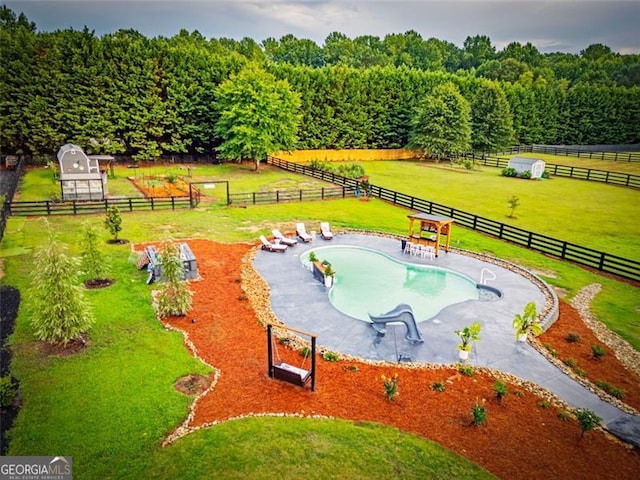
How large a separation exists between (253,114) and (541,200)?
2441 centimetres

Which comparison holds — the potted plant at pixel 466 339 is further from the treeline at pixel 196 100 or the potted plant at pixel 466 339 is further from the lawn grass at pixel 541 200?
the treeline at pixel 196 100

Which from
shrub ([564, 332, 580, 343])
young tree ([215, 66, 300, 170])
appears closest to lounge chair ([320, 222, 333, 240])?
shrub ([564, 332, 580, 343])

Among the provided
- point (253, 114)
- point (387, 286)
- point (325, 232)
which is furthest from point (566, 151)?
point (387, 286)

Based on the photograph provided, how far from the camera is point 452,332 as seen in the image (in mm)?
Answer: 12570

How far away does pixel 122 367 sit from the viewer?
1019 cm

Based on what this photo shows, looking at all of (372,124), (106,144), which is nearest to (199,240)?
(106,144)

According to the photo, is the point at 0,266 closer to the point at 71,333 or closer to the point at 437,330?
the point at 71,333

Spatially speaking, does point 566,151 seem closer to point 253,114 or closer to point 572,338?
point 253,114

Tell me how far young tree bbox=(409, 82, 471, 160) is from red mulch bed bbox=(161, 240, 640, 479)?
4284 centimetres

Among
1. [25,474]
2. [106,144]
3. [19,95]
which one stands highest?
[19,95]

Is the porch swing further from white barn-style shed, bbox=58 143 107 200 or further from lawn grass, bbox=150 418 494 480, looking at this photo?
white barn-style shed, bbox=58 143 107 200

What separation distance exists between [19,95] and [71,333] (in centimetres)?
3484

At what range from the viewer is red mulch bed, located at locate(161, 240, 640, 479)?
7.84 metres

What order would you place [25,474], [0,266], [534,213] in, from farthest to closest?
[534,213], [0,266], [25,474]
